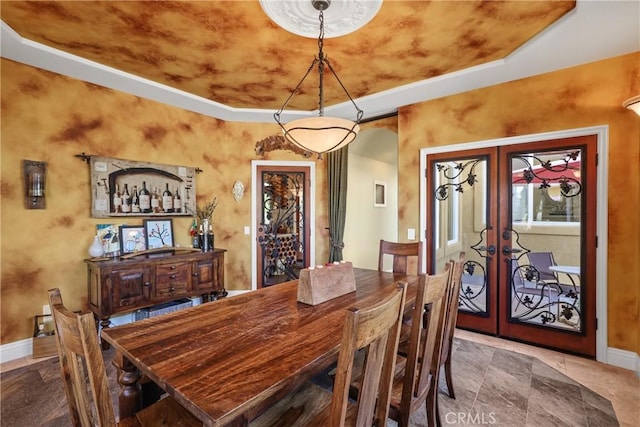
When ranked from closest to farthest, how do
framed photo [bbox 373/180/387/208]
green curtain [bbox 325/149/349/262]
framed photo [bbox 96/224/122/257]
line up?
framed photo [bbox 96/224/122/257] → green curtain [bbox 325/149/349/262] → framed photo [bbox 373/180/387/208]

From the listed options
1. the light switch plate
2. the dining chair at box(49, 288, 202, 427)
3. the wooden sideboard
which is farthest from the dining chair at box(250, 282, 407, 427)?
the light switch plate

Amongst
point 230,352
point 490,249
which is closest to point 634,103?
point 490,249

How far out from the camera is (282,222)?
4707 millimetres

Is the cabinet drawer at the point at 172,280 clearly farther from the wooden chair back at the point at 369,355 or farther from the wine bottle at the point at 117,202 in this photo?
the wooden chair back at the point at 369,355

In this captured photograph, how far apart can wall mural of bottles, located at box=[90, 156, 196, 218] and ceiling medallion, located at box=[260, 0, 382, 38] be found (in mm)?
2468

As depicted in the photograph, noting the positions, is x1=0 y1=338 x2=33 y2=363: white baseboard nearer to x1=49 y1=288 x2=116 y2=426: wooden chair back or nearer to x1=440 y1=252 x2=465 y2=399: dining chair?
x1=49 y1=288 x2=116 y2=426: wooden chair back

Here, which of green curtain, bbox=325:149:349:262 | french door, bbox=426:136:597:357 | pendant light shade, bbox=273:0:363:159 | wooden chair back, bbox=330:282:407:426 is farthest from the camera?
green curtain, bbox=325:149:349:262

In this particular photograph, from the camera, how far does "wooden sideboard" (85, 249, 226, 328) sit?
9.26 feet

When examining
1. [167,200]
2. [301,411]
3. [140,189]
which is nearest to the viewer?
[301,411]

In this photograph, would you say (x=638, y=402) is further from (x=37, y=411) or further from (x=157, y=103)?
(x=157, y=103)

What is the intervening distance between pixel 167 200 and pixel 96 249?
0.98 metres

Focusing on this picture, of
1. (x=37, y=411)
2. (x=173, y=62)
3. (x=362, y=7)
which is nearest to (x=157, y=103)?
(x=173, y=62)

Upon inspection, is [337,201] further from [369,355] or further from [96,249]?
[369,355]

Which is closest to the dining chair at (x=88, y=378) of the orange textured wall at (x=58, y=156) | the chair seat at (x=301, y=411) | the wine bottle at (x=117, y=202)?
the chair seat at (x=301, y=411)
